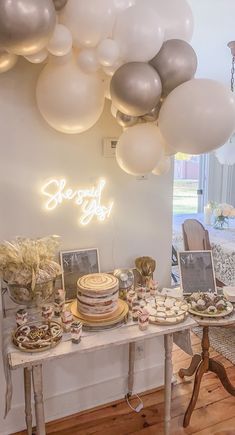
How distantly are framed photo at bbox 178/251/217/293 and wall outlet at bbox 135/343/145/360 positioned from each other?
1.42 feet

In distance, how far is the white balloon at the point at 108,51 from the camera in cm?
131

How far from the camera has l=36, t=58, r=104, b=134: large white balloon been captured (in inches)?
55.2

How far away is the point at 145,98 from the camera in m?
1.35

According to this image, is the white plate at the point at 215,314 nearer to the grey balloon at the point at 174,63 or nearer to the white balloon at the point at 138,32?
the grey balloon at the point at 174,63

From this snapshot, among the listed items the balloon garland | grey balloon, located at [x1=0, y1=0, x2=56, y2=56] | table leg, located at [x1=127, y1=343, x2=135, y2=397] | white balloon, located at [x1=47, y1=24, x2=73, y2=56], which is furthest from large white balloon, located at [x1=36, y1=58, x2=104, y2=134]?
table leg, located at [x1=127, y1=343, x2=135, y2=397]

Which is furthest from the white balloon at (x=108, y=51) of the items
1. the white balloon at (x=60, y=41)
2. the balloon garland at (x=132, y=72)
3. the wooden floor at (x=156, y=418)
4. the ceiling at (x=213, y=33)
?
the wooden floor at (x=156, y=418)

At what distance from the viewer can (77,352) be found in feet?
4.68

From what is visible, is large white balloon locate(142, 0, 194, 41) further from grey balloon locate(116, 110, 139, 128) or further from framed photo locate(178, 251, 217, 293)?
framed photo locate(178, 251, 217, 293)

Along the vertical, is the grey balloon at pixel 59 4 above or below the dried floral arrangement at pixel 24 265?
above

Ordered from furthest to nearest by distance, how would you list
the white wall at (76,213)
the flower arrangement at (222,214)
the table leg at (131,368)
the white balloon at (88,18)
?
the flower arrangement at (222,214) < the table leg at (131,368) < the white wall at (76,213) < the white balloon at (88,18)

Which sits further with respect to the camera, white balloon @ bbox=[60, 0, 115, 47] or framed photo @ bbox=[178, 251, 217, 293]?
framed photo @ bbox=[178, 251, 217, 293]

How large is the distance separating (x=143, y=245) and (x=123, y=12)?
1202 millimetres

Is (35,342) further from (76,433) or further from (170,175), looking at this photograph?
(170,175)

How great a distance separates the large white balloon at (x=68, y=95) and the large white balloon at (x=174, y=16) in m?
0.35
